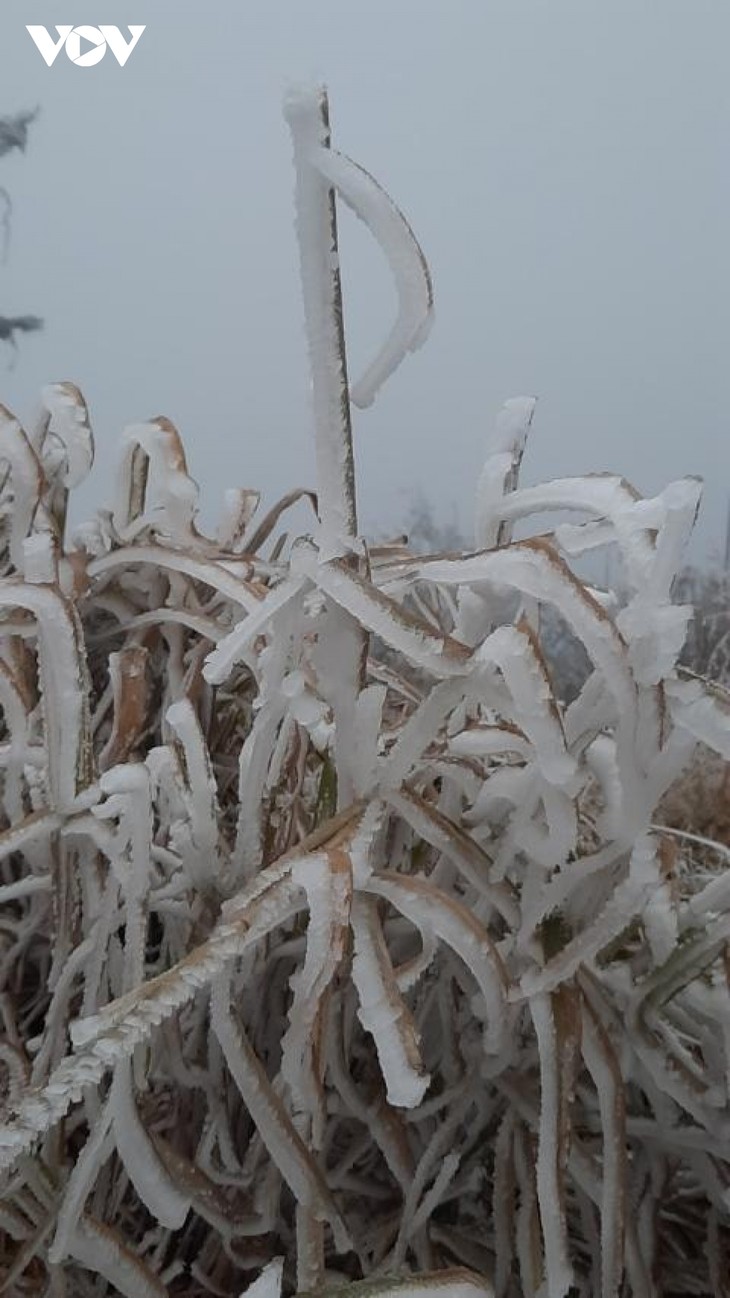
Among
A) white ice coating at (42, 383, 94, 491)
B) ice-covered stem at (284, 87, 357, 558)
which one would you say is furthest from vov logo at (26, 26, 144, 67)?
ice-covered stem at (284, 87, 357, 558)

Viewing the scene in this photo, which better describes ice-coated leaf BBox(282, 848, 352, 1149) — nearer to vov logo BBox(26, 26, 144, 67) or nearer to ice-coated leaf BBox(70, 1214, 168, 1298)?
ice-coated leaf BBox(70, 1214, 168, 1298)

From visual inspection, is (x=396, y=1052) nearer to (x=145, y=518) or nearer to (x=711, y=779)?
(x=145, y=518)

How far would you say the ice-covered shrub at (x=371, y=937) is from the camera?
0.46 feet

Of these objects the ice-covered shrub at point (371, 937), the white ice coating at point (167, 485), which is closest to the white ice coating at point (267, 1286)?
the ice-covered shrub at point (371, 937)

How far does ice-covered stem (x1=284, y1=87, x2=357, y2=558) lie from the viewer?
4.9 inches

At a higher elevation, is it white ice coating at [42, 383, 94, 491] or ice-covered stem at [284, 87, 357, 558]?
ice-covered stem at [284, 87, 357, 558]

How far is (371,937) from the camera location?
14 cm

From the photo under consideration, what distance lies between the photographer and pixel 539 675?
5.7 inches

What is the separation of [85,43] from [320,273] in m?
0.92

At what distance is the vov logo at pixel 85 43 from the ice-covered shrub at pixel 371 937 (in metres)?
0.79

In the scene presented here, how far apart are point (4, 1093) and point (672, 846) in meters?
0.11

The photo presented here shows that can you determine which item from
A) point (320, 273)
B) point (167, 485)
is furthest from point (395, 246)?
point (167, 485)

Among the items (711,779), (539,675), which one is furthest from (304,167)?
(711,779)

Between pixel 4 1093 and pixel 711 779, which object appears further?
pixel 711 779
